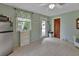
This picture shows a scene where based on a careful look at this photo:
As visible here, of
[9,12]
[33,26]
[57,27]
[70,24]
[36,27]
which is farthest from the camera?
[57,27]

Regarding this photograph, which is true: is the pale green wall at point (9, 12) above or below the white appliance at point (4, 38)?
above

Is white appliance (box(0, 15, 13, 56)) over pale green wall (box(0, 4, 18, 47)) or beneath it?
beneath

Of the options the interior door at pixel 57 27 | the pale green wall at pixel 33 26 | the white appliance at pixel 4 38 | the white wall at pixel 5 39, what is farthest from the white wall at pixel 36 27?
the white appliance at pixel 4 38

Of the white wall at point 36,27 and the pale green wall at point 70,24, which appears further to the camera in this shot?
Result: the white wall at point 36,27

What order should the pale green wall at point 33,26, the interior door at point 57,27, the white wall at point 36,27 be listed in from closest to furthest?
the pale green wall at point 33,26 < the white wall at point 36,27 < the interior door at point 57,27

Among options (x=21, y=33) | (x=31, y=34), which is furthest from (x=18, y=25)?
(x=31, y=34)

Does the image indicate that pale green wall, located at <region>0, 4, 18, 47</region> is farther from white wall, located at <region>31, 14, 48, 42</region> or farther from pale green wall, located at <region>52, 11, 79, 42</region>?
pale green wall, located at <region>52, 11, 79, 42</region>

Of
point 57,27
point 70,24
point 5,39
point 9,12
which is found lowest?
point 5,39

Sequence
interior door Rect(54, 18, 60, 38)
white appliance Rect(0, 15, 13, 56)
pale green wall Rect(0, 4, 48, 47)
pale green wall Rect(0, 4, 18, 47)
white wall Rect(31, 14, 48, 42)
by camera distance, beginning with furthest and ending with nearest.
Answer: interior door Rect(54, 18, 60, 38) → white wall Rect(31, 14, 48, 42) → pale green wall Rect(0, 4, 48, 47) → pale green wall Rect(0, 4, 18, 47) → white appliance Rect(0, 15, 13, 56)

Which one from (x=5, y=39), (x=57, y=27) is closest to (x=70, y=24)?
(x=57, y=27)

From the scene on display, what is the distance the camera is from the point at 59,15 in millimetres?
4773

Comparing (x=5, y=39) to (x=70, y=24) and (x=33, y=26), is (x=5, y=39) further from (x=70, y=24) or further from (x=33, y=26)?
(x=70, y=24)

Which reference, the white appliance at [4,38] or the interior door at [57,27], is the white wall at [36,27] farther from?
the white appliance at [4,38]

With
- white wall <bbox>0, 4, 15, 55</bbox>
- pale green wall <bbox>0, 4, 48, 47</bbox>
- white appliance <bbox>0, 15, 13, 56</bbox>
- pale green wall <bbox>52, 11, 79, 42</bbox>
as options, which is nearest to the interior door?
pale green wall <bbox>52, 11, 79, 42</bbox>
